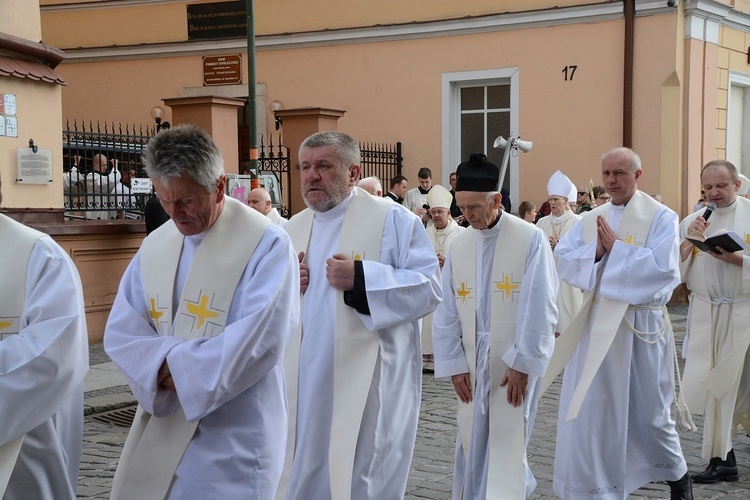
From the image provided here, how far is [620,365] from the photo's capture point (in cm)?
667

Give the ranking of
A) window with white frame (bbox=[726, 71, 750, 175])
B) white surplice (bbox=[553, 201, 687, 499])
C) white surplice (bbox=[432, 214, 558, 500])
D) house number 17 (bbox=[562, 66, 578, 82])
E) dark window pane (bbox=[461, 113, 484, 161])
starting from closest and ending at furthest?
white surplice (bbox=[432, 214, 558, 500]) < white surplice (bbox=[553, 201, 687, 499]) < house number 17 (bbox=[562, 66, 578, 82]) < dark window pane (bbox=[461, 113, 484, 161]) < window with white frame (bbox=[726, 71, 750, 175])

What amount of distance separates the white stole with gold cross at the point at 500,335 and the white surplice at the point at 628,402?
74cm

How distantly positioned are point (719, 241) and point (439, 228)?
499 cm

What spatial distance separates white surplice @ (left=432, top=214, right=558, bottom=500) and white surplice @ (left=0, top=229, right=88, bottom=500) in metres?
2.66

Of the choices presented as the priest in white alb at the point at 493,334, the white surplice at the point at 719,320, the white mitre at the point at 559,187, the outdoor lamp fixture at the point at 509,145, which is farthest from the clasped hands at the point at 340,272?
the white mitre at the point at 559,187

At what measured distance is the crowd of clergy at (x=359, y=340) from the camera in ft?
12.1

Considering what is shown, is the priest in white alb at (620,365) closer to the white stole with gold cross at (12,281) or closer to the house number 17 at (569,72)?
the white stole with gold cross at (12,281)

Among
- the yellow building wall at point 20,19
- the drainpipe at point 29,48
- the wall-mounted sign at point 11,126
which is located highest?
the yellow building wall at point 20,19

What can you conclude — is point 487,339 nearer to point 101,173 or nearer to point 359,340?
point 359,340

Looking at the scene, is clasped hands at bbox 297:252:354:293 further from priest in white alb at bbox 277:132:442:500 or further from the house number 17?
the house number 17

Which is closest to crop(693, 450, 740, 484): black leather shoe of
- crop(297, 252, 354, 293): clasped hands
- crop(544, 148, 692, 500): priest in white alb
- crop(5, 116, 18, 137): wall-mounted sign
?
crop(544, 148, 692, 500): priest in white alb

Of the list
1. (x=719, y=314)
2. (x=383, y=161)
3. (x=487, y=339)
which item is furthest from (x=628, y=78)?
(x=487, y=339)

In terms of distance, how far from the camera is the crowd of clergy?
3.70m

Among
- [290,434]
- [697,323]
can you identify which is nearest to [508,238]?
[290,434]
